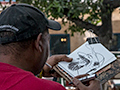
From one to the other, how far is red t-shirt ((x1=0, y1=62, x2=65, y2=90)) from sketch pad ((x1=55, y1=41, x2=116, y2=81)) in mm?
709

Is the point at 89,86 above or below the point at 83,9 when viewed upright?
below

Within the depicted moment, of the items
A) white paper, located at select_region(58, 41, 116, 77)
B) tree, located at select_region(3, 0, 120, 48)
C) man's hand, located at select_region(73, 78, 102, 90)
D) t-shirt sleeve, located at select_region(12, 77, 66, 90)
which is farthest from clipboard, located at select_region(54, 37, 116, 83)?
tree, located at select_region(3, 0, 120, 48)

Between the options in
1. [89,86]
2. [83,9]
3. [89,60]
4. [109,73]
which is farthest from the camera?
[83,9]

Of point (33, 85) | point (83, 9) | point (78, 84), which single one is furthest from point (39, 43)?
point (83, 9)

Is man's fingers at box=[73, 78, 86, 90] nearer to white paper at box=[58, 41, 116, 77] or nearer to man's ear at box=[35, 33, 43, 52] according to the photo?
white paper at box=[58, 41, 116, 77]

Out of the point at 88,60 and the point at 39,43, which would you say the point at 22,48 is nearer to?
the point at 39,43

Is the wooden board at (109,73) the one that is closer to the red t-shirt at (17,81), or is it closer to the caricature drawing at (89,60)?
the caricature drawing at (89,60)

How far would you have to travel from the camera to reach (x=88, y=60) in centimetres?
171

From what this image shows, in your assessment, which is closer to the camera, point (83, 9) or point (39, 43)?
point (39, 43)

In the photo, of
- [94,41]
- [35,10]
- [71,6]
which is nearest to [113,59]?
[94,41]

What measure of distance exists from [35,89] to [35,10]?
507 mm

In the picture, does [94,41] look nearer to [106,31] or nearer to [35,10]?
[35,10]

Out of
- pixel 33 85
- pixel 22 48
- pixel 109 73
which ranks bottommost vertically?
pixel 109 73

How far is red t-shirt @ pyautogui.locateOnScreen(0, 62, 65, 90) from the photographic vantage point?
2.90 ft
